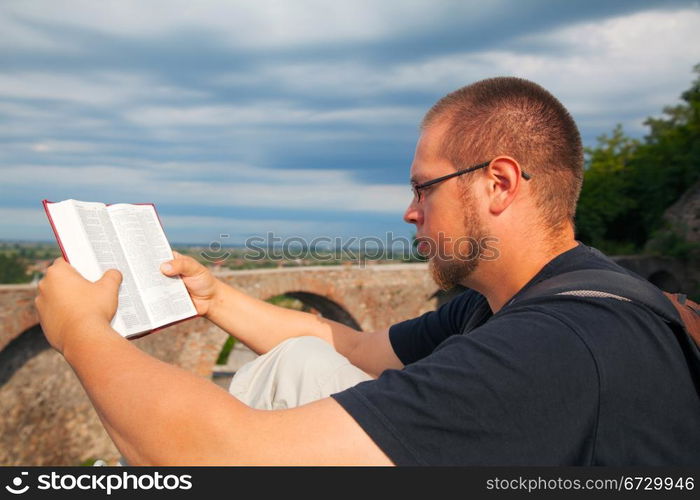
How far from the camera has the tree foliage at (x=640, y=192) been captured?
24.5 meters

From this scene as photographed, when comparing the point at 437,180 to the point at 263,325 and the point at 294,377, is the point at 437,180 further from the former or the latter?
the point at 263,325

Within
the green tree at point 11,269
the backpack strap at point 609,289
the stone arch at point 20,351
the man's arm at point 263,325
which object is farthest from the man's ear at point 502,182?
the green tree at point 11,269

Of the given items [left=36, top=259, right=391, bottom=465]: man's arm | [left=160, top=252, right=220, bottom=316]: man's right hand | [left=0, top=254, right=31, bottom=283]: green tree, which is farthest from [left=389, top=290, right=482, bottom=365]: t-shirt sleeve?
[left=0, top=254, right=31, bottom=283]: green tree

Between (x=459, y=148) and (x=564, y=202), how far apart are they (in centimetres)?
37

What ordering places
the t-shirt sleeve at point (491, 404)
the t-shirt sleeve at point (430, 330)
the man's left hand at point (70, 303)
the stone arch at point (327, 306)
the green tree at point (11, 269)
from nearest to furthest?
the t-shirt sleeve at point (491, 404) → the man's left hand at point (70, 303) → the t-shirt sleeve at point (430, 330) → the stone arch at point (327, 306) → the green tree at point (11, 269)

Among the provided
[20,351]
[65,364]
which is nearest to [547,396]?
[20,351]

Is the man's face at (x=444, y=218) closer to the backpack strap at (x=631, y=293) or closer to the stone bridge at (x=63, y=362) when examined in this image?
the backpack strap at (x=631, y=293)

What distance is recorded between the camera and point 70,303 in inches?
61.5

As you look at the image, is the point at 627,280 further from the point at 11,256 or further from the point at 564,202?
the point at 11,256

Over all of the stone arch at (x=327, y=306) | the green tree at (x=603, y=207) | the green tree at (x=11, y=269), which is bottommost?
the green tree at (x=11, y=269)

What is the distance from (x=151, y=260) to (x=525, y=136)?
1408 mm

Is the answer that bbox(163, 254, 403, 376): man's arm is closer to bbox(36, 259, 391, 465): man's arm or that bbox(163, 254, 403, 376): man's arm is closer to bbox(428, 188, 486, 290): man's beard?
bbox(428, 188, 486, 290): man's beard

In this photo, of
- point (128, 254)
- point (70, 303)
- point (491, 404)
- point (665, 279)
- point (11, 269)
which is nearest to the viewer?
point (491, 404)

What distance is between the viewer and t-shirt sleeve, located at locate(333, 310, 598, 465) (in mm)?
1152
